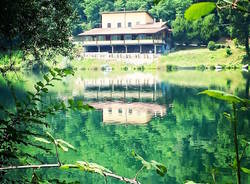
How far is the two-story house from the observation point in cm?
7312

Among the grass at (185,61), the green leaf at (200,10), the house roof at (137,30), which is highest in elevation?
the green leaf at (200,10)

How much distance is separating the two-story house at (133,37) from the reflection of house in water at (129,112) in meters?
42.3

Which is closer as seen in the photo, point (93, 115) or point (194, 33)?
point (93, 115)

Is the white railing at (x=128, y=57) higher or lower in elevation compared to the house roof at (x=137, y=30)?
lower

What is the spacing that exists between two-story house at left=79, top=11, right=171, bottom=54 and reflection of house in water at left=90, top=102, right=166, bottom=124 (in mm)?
42306

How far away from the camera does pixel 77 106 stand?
86.7 inches

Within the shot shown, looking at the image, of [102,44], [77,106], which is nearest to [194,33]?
[102,44]

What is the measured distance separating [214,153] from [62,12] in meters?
7.30

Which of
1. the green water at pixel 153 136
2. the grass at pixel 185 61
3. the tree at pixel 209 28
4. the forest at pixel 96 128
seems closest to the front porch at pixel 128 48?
the grass at pixel 185 61

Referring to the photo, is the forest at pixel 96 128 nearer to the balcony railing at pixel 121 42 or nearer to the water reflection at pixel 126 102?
the water reflection at pixel 126 102

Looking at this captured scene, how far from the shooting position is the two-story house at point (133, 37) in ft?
240

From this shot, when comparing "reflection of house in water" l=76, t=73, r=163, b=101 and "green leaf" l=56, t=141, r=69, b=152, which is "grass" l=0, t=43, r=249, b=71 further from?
"green leaf" l=56, t=141, r=69, b=152

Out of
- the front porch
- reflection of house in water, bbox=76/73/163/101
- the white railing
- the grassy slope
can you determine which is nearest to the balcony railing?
the front porch

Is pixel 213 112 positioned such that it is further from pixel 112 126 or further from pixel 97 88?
pixel 97 88
